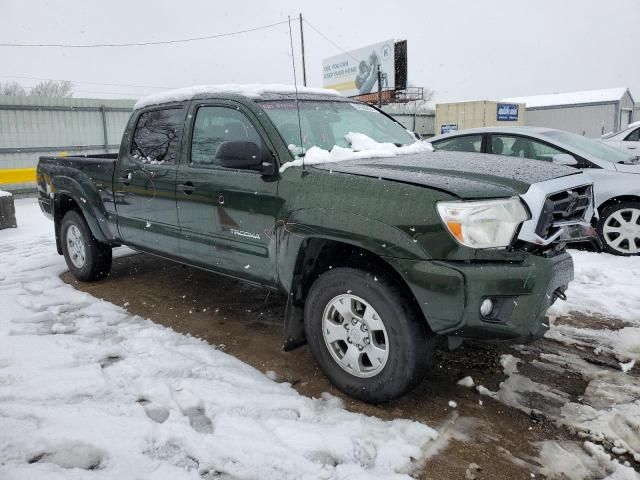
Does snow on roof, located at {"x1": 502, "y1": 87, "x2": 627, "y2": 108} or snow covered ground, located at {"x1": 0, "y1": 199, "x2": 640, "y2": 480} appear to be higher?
snow on roof, located at {"x1": 502, "y1": 87, "x2": 627, "y2": 108}

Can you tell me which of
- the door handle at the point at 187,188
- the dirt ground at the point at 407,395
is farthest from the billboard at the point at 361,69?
the door handle at the point at 187,188

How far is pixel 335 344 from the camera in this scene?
9.98 ft

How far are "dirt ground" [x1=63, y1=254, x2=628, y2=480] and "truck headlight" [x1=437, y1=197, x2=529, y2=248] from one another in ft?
3.34

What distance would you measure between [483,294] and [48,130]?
1448 centimetres

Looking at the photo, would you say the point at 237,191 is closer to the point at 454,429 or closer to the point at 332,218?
the point at 332,218

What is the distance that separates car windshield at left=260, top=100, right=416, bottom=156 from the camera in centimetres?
348

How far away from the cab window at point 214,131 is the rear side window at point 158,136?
0.73ft

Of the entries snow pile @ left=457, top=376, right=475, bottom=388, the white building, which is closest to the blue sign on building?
the white building

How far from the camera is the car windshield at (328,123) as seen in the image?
3484mm

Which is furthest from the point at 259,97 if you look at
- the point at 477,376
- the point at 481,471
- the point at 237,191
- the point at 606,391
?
the point at 606,391

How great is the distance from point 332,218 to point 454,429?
1.33 metres

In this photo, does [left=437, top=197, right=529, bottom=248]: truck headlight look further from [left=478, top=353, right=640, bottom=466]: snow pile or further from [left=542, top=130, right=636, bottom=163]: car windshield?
[left=542, top=130, right=636, bottom=163]: car windshield

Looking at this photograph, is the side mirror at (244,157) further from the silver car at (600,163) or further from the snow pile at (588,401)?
the silver car at (600,163)

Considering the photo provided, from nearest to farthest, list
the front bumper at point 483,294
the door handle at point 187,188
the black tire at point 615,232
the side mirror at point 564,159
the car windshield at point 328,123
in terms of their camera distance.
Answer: the front bumper at point 483,294 < the car windshield at point 328,123 < the door handle at point 187,188 < the side mirror at point 564,159 < the black tire at point 615,232
